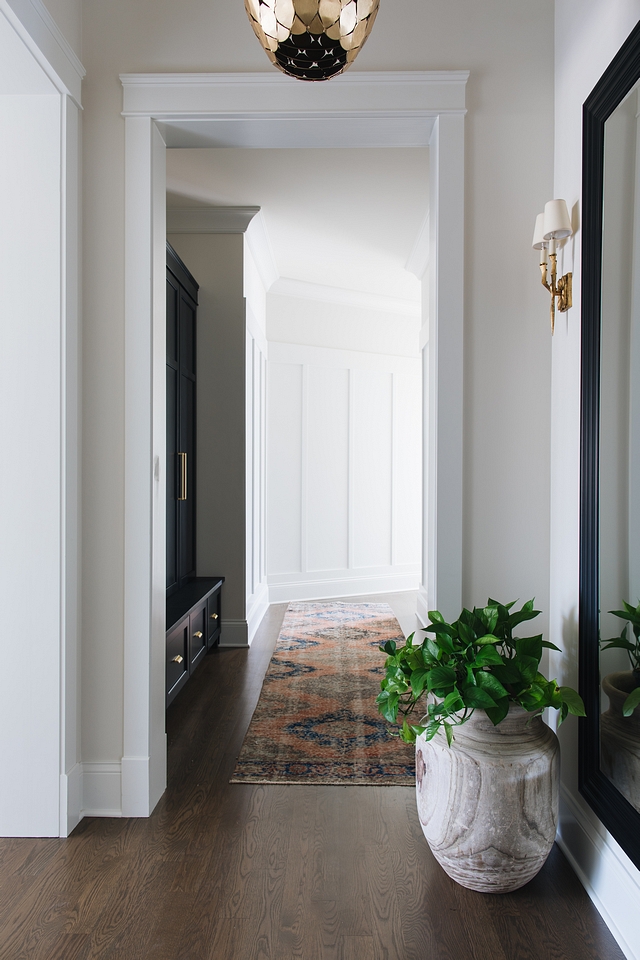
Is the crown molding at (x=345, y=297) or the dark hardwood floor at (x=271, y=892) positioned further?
the crown molding at (x=345, y=297)

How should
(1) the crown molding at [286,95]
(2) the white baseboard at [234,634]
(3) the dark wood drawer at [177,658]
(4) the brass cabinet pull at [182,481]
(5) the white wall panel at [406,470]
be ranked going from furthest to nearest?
(5) the white wall panel at [406,470] < (2) the white baseboard at [234,634] < (4) the brass cabinet pull at [182,481] < (3) the dark wood drawer at [177,658] < (1) the crown molding at [286,95]

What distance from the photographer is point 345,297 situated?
6730mm

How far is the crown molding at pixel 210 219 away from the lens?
14.8ft

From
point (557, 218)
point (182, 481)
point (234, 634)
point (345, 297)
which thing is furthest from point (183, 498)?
point (345, 297)

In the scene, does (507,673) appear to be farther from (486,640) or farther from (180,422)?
(180,422)

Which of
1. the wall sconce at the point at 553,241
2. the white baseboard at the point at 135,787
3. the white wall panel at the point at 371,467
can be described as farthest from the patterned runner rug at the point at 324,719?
the wall sconce at the point at 553,241

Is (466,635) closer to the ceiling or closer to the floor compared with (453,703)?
closer to the ceiling

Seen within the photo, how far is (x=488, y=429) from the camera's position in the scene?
7.51ft

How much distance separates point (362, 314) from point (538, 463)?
4958 mm

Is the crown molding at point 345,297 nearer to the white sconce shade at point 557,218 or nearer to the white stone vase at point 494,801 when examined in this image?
the white sconce shade at point 557,218

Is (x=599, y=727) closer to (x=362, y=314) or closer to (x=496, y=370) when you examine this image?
(x=496, y=370)

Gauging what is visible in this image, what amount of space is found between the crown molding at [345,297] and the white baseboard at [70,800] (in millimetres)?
4949

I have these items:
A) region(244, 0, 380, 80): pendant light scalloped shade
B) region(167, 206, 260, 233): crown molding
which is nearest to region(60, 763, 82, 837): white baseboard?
region(244, 0, 380, 80): pendant light scalloped shade

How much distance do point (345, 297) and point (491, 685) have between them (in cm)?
555
